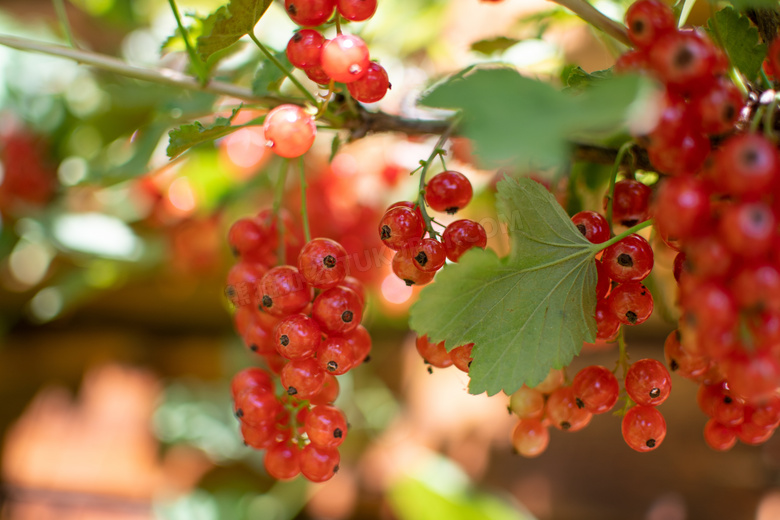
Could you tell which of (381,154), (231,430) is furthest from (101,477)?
(381,154)

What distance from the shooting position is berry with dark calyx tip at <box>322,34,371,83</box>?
357 mm

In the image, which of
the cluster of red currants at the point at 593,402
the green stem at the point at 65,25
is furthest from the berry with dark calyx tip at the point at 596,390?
the green stem at the point at 65,25

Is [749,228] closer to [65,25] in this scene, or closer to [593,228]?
[593,228]

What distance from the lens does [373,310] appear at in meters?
0.89

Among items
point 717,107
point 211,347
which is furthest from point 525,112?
point 211,347

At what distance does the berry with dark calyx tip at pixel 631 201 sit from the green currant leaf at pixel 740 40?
0.10m

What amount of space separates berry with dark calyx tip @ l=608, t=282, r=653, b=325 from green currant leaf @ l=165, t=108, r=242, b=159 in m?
0.29

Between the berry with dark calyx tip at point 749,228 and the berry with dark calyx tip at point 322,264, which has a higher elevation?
the berry with dark calyx tip at point 749,228

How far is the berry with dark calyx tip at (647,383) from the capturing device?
1.25 feet

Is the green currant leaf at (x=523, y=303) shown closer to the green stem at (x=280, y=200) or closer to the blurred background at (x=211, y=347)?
the green stem at (x=280, y=200)

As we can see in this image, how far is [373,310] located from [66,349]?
57 centimetres

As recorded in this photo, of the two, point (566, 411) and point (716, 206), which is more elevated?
point (716, 206)

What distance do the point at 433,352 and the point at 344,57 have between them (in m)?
0.21

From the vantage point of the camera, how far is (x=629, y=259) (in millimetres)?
352
